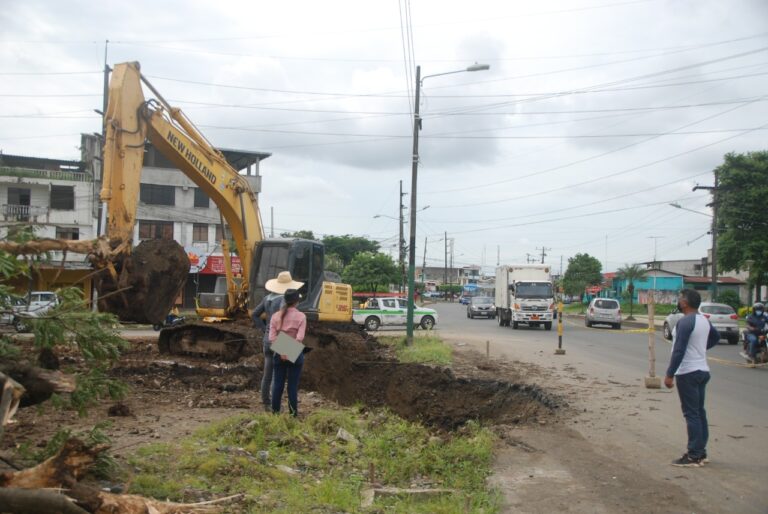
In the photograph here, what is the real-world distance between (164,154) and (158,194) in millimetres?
38773

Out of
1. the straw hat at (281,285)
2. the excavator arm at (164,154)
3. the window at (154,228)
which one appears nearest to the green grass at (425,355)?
the excavator arm at (164,154)

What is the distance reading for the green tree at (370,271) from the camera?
174ft

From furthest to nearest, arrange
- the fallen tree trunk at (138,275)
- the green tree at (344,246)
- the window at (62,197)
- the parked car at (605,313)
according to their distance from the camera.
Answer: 1. the green tree at (344,246)
2. the window at (62,197)
3. the parked car at (605,313)
4. the fallen tree trunk at (138,275)

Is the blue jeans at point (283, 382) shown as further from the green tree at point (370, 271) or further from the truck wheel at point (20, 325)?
the green tree at point (370, 271)

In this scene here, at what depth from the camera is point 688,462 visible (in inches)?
270

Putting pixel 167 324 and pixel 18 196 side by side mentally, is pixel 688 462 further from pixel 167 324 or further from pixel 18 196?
pixel 18 196

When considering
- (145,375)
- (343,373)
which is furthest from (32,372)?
(343,373)

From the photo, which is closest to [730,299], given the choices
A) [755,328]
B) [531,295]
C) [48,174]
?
[531,295]

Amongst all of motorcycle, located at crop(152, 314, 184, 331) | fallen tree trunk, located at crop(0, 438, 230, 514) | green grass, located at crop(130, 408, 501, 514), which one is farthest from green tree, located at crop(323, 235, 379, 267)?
fallen tree trunk, located at crop(0, 438, 230, 514)

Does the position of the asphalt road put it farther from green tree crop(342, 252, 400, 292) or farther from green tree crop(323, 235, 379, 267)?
green tree crop(323, 235, 379, 267)

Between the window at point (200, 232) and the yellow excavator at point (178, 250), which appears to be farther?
the window at point (200, 232)

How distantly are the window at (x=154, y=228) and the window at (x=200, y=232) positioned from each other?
1.68 m

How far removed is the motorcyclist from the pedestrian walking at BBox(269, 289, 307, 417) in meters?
14.0

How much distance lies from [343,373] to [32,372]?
7.98m
